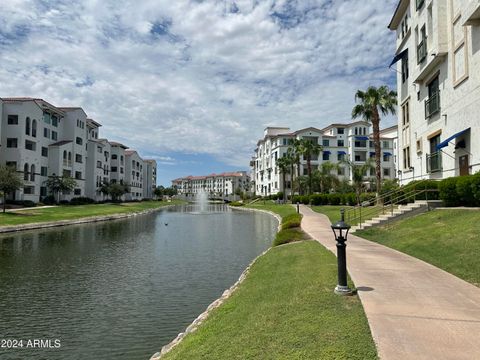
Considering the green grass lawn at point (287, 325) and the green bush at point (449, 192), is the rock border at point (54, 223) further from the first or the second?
the green bush at point (449, 192)

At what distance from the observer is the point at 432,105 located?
23625 millimetres

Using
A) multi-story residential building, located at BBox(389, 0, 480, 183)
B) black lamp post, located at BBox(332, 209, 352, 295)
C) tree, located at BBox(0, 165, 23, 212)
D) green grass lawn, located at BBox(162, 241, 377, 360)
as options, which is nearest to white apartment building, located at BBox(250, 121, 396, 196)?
tree, located at BBox(0, 165, 23, 212)

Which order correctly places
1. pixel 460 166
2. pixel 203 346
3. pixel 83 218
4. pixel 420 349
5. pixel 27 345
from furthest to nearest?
pixel 83 218
pixel 460 166
pixel 27 345
pixel 203 346
pixel 420 349

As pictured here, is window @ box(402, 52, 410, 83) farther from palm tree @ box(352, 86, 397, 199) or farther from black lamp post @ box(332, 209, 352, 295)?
black lamp post @ box(332, 209, 352, 295)

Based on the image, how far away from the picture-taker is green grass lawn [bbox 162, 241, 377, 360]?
17.8 feet

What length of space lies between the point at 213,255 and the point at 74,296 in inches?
359

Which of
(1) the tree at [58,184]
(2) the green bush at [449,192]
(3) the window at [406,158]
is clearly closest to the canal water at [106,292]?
(2) the green bush at [449,192]

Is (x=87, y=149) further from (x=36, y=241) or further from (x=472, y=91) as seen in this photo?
(x=472, y=91)

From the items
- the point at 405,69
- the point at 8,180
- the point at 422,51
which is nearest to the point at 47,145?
the point at 8,180

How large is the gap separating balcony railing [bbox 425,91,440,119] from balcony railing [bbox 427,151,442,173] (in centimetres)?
259

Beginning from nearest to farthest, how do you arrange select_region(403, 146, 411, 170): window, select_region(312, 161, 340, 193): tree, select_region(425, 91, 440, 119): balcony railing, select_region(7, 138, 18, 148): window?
select_region(425, 91, 440, 119): balcony railing
select_region(403, 146, 411, 170): window
select_region(7, 138, 18, 148): window
select_region(312, 161, 340, 193): tree

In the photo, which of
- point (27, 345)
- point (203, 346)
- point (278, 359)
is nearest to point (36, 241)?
point (27, 345)

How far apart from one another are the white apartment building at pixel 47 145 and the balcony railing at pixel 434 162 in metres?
48.2

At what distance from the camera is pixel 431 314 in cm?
669
